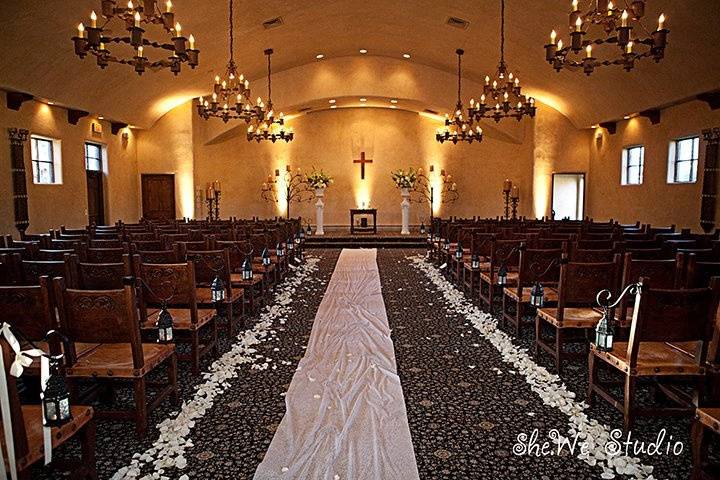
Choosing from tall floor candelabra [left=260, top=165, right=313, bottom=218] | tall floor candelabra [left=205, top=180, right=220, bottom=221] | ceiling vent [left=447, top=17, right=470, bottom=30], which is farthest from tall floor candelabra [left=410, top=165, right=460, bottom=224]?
tall floor candelabra [left=205, top=180, right=220, bottom=221]

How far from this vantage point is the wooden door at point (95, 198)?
13289mm

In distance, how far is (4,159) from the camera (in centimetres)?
938

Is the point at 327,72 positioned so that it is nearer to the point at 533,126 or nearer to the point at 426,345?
the point at 533,126

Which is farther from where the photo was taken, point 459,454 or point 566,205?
point 566,205

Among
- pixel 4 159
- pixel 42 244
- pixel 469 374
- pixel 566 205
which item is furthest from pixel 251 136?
pixel 566 205

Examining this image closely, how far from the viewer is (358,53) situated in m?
15.3

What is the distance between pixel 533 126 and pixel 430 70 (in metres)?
3.67

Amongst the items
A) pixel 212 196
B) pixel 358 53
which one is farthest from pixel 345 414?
pixel 358 53

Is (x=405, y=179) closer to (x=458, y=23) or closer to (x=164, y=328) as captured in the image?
(x=458, y=23)

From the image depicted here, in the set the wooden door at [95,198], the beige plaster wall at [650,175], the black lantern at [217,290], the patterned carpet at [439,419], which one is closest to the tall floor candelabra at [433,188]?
the beige plaster wall at [650,175]

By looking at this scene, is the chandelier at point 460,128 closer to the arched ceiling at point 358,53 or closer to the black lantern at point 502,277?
the arched ceiling at point 358,53

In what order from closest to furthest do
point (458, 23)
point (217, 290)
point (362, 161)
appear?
point (217, 290) → point (458, 23) → point (362, 161)

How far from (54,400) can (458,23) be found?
11.2 metres

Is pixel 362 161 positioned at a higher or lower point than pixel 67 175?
higher
